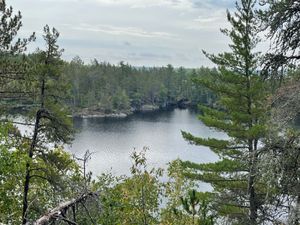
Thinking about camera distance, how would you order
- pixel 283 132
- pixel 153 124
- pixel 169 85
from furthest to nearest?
pixel 169 85
pixel 153 124
pixel 283 132

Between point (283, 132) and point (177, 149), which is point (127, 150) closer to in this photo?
point (177, 149)


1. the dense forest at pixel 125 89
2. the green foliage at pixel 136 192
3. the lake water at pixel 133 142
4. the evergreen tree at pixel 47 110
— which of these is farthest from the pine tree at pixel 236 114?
the dense forest at pixel 125 89

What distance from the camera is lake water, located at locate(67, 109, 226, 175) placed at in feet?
147

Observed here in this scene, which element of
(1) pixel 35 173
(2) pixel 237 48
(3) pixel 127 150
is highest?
(2) pixel 237 48

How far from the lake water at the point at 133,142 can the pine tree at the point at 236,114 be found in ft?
50.9

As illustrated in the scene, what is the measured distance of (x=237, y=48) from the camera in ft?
57.9

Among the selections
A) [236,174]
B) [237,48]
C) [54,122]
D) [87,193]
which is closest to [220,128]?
[236,174]

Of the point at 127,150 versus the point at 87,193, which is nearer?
the point at 87,193

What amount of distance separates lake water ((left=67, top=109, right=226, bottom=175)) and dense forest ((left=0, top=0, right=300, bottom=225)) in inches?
618

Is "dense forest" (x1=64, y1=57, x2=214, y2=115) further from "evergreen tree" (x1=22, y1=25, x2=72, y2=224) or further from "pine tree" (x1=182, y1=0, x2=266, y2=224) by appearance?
"evergreen tree" (x1=22, y1=25, x2=72, y2=224)

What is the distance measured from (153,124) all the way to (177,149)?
98.2 feet

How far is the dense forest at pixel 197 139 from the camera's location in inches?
205

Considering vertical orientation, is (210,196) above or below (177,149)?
above

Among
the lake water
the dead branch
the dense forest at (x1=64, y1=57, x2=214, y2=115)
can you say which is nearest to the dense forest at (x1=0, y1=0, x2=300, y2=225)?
the dead branch
